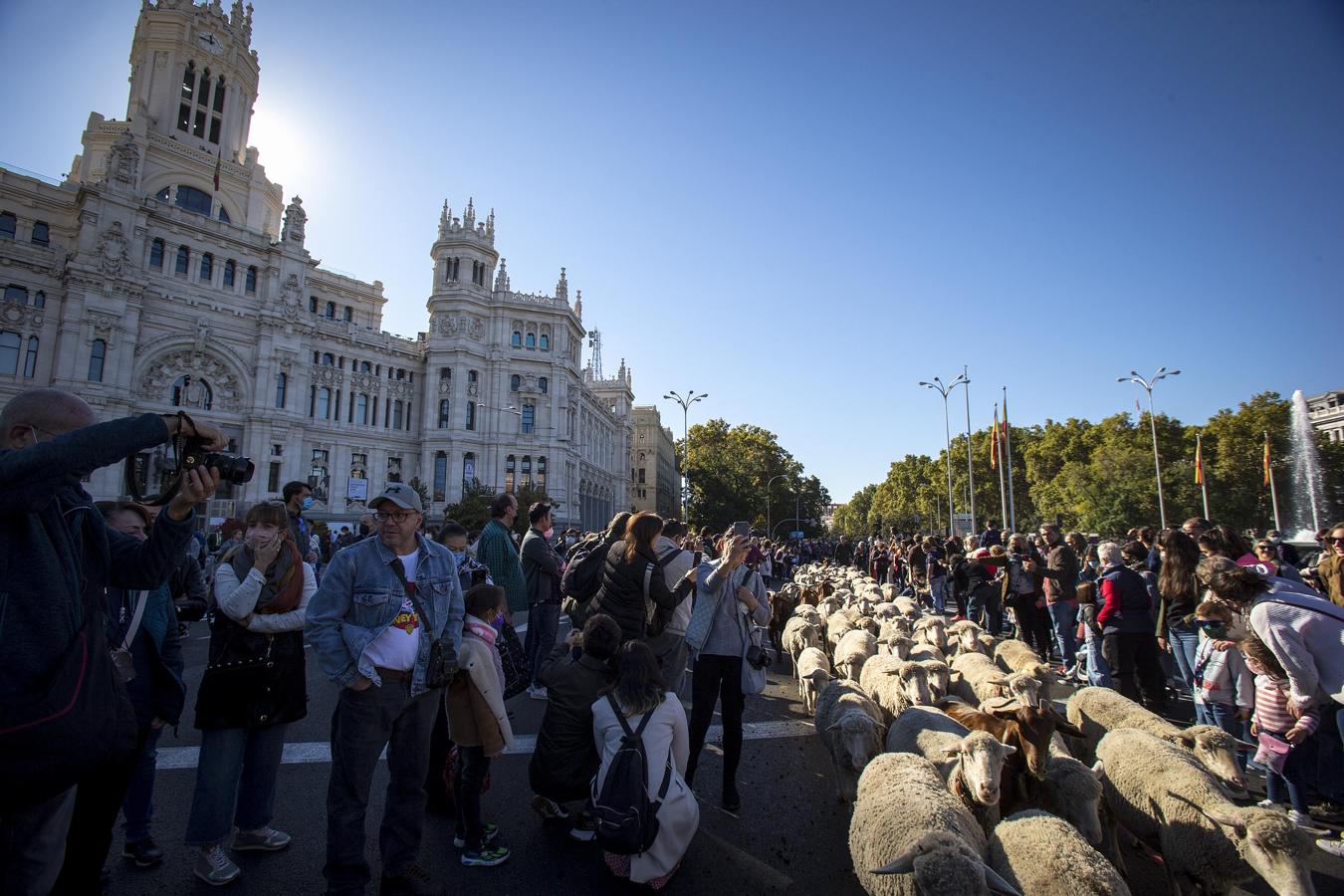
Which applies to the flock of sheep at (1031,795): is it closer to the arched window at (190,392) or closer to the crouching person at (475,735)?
the crouching person at (475,735)

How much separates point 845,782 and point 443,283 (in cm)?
5944

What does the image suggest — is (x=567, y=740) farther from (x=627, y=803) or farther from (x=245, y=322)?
(x=245, y=322)

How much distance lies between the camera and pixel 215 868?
141 inches

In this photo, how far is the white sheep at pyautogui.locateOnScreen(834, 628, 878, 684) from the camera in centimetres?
720

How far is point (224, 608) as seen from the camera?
3.67 m

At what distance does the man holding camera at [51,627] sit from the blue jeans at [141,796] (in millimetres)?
1854

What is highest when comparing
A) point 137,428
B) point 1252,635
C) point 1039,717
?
point 137,428

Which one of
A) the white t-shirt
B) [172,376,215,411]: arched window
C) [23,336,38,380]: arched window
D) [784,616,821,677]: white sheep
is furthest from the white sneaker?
[172,376,215,411]: arched window

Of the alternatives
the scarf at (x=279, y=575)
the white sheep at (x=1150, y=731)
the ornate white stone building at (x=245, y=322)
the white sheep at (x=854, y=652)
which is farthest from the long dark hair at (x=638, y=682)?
the ornate white stone building at (x=245, y=322)

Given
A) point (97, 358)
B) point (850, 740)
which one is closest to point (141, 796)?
point (850, 740)

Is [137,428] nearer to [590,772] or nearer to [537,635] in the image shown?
[590,772]

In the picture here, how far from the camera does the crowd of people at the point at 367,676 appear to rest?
2.01 meters

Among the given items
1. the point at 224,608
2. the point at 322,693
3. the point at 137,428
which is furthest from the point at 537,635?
the point at 137,428

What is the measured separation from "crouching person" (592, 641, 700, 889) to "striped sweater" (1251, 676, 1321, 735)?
4.06 metres
